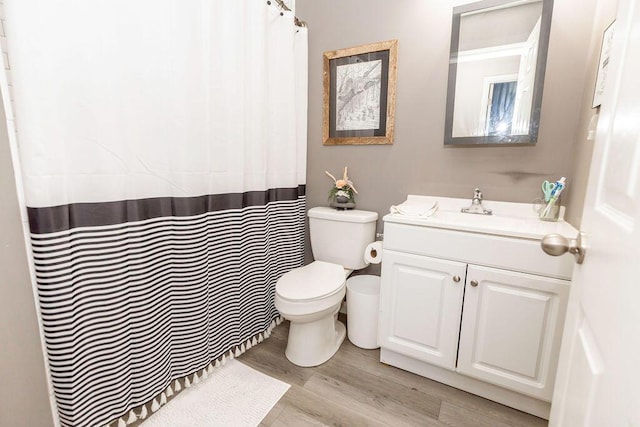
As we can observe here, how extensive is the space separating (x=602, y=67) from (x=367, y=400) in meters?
1.72

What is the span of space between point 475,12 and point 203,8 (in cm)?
133

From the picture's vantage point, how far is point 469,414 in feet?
4.32

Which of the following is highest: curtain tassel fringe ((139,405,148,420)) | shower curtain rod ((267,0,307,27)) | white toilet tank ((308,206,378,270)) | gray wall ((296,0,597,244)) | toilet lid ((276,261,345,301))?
shower curtain rod ((267,0,307,27))

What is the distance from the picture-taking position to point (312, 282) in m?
1.61

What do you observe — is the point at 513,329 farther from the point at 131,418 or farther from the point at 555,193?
the point at 131,418

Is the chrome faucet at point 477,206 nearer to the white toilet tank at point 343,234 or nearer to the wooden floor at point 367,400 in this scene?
the white toilet tank at point 343,234

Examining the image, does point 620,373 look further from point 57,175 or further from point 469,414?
point 57,175

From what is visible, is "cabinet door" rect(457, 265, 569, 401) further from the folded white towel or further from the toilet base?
the toilet base

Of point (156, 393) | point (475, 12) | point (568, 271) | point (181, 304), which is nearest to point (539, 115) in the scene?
point (475, 12)

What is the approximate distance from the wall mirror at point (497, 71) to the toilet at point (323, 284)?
2.50ft

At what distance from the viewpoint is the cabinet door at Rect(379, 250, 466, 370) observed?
137 cm

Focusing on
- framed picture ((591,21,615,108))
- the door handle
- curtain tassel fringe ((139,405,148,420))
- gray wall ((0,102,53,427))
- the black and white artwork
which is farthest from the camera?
the black and white artwork

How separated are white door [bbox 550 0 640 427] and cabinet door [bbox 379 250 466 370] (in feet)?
2.44

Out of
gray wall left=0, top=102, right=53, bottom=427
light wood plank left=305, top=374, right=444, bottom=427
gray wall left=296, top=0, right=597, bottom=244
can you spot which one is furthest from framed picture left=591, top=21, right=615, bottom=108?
gray wall left=0, top=102, right=53, bottom=427
